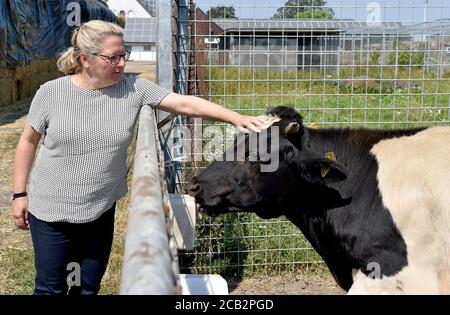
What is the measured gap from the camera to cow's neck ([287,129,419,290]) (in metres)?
3.74

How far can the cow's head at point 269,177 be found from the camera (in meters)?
3.96

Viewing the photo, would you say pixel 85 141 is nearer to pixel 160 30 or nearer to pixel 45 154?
pixel 45 154

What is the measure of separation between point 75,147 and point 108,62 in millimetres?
492

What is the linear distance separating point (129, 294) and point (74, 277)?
237cm

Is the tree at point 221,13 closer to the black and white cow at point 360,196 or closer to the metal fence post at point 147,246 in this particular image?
the black and white cow at point 360,196

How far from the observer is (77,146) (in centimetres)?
337

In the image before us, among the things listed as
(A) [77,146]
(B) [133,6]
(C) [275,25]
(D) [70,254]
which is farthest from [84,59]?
(B) [133,6]

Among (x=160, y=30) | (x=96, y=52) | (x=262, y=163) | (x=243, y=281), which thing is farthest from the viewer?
(x=243, y=281)

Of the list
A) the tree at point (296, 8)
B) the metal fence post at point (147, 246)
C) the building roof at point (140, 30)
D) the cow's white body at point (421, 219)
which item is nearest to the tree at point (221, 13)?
the tree at point (296, 8)

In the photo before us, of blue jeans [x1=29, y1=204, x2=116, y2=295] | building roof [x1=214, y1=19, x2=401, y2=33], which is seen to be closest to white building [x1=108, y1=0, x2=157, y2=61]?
building roof [x1=214, y1=19, x2=401, y2=33]

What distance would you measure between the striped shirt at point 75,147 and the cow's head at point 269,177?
756 mm

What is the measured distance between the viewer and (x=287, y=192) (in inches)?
161

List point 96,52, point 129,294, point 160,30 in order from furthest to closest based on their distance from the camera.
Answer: point 160,30 → point 96,52 → point 129,294
